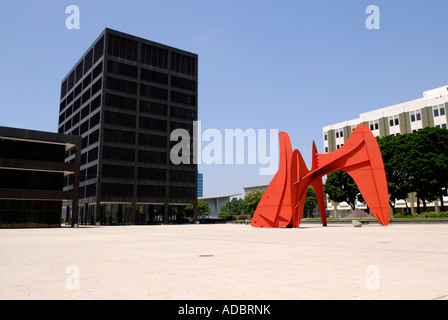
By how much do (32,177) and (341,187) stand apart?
49.1 meters

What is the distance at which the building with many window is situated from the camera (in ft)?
241

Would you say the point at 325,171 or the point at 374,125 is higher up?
the point at 374,125

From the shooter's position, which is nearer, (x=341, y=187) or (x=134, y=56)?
(x=341, y=187)

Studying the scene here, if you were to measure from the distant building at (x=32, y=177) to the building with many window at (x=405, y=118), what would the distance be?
65.0m

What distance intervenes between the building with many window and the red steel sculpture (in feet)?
140

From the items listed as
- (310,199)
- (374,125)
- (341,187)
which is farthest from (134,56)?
(310,199)

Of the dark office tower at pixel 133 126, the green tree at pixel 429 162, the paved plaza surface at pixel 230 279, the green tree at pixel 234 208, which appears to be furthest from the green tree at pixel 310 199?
the paved plaza surface at pixel 230 279

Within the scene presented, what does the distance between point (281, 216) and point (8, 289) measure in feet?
100

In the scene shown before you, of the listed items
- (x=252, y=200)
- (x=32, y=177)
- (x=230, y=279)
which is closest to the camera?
(x=230, y=279)

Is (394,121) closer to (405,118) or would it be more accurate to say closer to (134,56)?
(405,118)

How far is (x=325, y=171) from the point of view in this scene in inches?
1407

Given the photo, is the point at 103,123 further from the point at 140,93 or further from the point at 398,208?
the point at 398,208

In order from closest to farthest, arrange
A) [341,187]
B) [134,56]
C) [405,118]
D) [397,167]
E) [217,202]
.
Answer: [397,167]
[341,187]
[134,56]
[405,118]
[217,202]

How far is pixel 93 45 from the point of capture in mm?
81312
